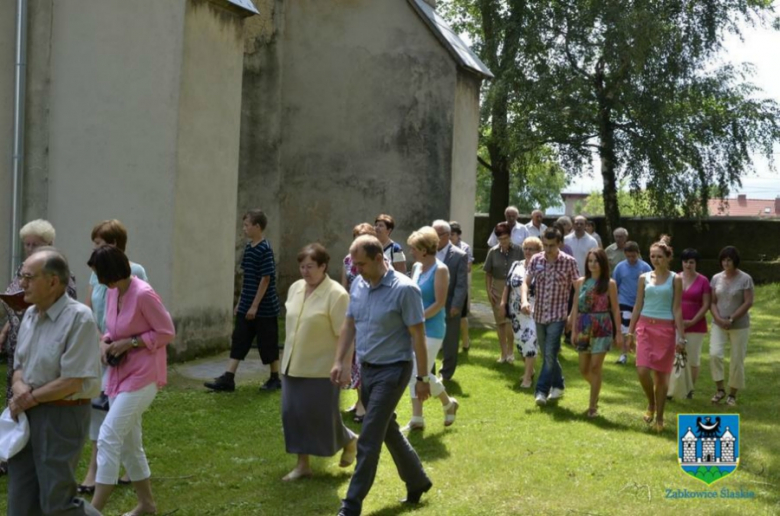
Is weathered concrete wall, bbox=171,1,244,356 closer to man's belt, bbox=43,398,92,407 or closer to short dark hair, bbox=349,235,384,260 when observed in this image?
short dark hair, bbox=349,235,384,260

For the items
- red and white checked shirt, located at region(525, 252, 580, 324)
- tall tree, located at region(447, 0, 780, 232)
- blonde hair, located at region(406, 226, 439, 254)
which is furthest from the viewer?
tall tree, located at region(447, 0, 780, 232)

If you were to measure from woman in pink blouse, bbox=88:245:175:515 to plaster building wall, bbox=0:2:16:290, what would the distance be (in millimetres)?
A: 6720

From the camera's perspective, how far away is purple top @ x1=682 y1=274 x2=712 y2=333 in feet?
36.9

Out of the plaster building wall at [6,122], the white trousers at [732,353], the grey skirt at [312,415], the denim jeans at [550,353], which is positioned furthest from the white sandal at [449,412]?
the plaster building wall at [6,122]

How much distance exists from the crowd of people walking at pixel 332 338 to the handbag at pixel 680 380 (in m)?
0.32

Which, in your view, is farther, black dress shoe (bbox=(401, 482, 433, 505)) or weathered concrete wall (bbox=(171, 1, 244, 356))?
weathered concrete wall (bbox=(171, 1, 244, 356))

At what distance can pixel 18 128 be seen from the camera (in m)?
12.2

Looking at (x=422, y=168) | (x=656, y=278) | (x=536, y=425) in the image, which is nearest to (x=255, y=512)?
(x=536, y=425)

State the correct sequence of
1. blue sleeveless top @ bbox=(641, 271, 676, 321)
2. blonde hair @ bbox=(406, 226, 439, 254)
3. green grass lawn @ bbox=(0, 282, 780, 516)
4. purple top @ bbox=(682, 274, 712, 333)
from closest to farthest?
green grass lawn @ bbox=(0, 282, 780, 516), blonde hair @ bbox=(406, 226, 439, 254), blue sleeveless top @ bbox=(641, 271, 676, 321), purple top @ bbox=(682, 274, 712, 333)

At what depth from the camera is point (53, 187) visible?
A: 40.6ft

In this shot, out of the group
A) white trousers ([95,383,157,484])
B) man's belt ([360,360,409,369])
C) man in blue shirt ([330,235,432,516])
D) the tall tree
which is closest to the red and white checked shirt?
man in blue shirt ([330,235,432,516])

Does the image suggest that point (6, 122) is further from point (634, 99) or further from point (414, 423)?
point (634, 99)

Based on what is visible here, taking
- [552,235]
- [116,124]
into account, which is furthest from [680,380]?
[116,124]

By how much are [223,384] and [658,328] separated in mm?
4668
